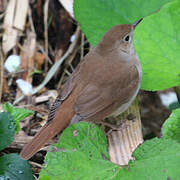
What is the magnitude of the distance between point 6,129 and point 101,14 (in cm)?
151

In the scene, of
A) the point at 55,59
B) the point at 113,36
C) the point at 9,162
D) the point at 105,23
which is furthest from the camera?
the point at 55,59

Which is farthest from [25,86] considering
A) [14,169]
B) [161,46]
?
[161,46]

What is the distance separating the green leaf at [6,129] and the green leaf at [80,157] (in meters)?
0.53

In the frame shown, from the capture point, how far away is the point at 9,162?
271 centimetres

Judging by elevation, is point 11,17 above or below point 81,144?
above

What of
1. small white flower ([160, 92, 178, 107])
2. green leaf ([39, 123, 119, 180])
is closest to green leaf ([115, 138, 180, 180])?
green leaf ([39, 123, 119, 180])

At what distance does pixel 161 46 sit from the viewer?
3.05 meters

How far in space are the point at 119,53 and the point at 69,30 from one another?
125 cm

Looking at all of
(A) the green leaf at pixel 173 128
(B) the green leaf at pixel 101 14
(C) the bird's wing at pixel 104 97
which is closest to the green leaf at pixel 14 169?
(C) the bird's wing at pixel 104 97

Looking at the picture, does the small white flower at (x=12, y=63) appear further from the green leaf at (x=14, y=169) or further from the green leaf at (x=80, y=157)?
the green leaf at (x=80, y=157)

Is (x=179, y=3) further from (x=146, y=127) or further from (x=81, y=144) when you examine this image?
(x=146, y=127)

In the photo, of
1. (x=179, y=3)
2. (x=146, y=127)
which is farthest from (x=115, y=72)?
(x=146, y=127)

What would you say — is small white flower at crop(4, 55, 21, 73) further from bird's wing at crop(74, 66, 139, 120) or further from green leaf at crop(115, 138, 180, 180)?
green leaf at crop(115, 138, 180, 180)

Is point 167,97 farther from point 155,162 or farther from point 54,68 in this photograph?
point 155,162
